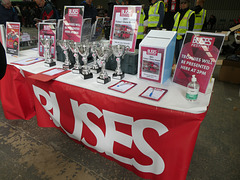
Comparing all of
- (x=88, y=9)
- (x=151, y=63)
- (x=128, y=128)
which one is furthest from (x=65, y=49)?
(x=88, y=9)

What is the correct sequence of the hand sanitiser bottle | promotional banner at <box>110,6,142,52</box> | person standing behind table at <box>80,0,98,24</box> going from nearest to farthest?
the hand sanitiser bottle < promotional banner at <box>110,6,142,52</box> < person standing behind table at <box>80,0,98,24</box>

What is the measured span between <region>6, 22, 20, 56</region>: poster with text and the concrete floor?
848 millimetres

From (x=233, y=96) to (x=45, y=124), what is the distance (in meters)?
2.71

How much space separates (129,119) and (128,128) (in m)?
0.08

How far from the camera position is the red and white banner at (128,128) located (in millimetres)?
978

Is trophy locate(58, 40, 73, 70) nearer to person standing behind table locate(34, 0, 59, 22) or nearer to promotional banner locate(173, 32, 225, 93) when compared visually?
promotional banner locate(173, 32, 225, 93)

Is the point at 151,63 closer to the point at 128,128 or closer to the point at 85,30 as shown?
the point at 128,128

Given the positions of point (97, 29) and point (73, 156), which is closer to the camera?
point (73, 156)

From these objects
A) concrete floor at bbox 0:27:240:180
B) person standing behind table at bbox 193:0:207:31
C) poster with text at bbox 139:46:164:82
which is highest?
person standing behind table at bbox 193:0:207:31

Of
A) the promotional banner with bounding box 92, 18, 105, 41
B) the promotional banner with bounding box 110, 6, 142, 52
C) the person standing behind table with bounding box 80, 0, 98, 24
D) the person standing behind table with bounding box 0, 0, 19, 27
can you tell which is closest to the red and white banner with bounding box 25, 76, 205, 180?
the promotional banner with bounding box 110, 6, 142, 52

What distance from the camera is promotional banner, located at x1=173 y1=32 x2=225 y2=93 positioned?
3.26ft

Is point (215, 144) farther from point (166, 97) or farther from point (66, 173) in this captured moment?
point (66, 173)

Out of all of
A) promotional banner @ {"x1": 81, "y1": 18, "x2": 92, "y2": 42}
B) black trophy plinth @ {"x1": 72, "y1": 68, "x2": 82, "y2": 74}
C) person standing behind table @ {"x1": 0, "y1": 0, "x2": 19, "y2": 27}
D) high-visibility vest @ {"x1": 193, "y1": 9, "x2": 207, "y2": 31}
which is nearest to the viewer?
black trophy plinth @ {"x1": 72, "y1": 68, "x2": 82, "y2": 74}

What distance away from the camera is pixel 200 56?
1.05m
